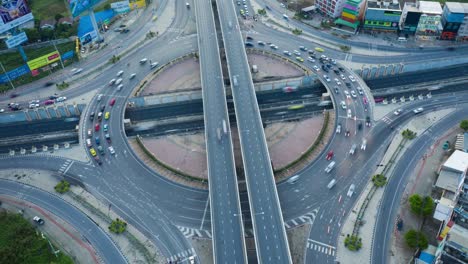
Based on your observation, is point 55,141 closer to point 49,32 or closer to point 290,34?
point 49,32

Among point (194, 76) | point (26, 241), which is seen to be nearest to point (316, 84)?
point (194, 76)

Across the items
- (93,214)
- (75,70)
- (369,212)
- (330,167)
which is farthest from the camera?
(75,70)

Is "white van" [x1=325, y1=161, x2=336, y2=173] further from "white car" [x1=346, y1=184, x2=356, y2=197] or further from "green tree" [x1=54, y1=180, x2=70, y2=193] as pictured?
"green tree" [x1=54, y1=180, x2=70, y2=193]

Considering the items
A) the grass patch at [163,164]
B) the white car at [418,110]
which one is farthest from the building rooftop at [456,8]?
the grass patch at [163,164]

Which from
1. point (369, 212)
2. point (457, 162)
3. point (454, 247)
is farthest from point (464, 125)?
point (454, 247)

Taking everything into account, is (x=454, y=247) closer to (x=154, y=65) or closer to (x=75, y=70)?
(x=154, y=65)
